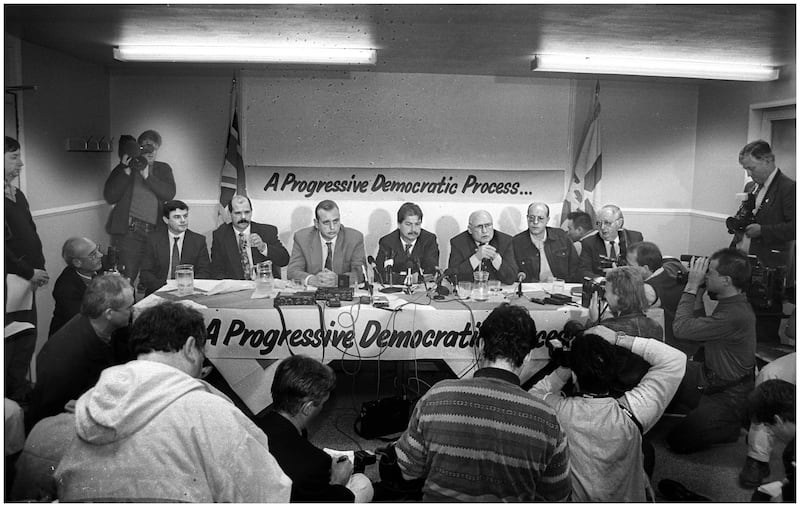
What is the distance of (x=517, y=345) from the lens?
7.35ft

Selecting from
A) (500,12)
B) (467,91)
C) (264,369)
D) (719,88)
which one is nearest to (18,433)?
(264,369)

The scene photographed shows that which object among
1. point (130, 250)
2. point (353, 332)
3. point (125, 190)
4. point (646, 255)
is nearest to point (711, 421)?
point (646, 255)

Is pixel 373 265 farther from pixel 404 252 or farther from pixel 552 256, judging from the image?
pixel 552 256

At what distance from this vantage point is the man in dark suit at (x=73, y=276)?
11.1 feet

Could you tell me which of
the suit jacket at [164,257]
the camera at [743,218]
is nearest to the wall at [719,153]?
the camera at [743,218]

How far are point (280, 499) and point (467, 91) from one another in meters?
2.94

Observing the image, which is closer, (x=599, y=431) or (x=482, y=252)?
(x=599, y=431)

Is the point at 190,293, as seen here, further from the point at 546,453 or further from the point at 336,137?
the point at 546,453

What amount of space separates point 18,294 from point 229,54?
1.65 m

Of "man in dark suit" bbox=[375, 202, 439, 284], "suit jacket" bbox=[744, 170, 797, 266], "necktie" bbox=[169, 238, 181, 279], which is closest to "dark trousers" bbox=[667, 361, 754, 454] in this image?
"suit jacket" bbox=[744, 170, 797, 266]

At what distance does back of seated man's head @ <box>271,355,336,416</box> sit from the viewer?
2312 millimetres

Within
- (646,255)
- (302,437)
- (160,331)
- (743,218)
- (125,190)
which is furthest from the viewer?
(646,255)

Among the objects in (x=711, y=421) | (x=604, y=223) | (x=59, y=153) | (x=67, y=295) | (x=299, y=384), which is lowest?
(x=711, y=421)

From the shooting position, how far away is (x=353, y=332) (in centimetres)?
371
